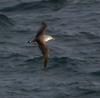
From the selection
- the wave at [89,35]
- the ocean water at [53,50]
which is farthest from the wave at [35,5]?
the wave at [89,35]

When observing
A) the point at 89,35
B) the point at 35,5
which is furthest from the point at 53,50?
the point at 35,5

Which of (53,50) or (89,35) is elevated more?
(53,50)

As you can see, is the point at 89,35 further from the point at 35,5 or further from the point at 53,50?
the point at 35,5

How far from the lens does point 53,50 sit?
2348 centimetres

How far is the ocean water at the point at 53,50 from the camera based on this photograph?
2033 cm

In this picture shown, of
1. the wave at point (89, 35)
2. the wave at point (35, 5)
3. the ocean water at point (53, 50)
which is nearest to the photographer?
the ocean water at point (53, 50)

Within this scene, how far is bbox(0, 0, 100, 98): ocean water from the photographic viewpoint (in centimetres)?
2033

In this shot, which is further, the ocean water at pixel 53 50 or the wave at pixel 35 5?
the wave at pixel 35 5

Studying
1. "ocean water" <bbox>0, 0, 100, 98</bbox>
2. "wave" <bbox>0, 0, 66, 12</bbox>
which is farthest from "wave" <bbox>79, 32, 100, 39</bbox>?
"wave" <bbox>0, 0, 66, 12</bbox>

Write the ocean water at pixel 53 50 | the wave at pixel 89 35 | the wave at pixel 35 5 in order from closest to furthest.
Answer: the ocean water at pixel 53 50, the wave at pixel 89 35, the wave at pixel 35 5

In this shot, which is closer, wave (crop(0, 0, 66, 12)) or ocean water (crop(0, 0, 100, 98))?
ocean water (crop(0, 0, 100, 98))

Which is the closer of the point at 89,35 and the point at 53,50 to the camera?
the point at 53,50

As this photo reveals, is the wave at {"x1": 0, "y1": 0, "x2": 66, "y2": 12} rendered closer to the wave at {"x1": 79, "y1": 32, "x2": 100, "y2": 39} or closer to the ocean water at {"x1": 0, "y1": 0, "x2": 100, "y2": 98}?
the ocean water at {"x1": 0, "y1": 0, "x2": 100, "y2": 98}

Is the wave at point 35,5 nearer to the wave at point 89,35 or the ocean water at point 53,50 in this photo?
the ocean water at point 53,50
